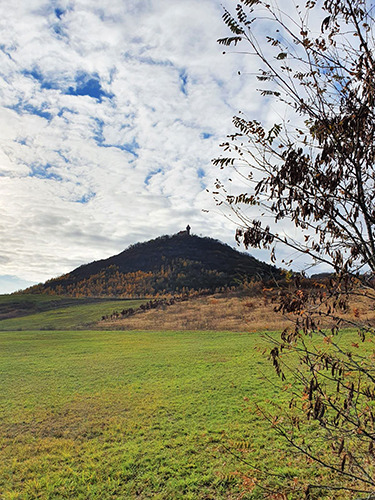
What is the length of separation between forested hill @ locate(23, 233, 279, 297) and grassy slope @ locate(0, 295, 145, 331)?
19.0 meters

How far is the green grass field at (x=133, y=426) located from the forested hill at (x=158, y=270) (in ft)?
167

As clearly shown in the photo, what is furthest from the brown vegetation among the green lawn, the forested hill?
the forested hill

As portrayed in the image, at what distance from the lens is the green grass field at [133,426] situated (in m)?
6.89

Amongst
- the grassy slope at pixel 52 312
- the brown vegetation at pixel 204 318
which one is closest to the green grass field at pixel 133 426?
the brown vegetation at pixel 204 318

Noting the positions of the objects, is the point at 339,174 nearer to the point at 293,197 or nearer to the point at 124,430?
the point at 293,197

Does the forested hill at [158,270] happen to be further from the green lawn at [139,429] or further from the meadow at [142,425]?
the green lawn at [139,429]

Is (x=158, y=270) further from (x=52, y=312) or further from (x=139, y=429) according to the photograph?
(x=139, y=429)

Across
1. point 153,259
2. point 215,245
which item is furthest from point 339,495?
point 215,245

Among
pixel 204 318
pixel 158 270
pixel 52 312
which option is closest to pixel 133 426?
pixel 204 318

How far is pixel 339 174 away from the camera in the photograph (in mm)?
3496

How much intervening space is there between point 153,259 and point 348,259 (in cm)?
10516

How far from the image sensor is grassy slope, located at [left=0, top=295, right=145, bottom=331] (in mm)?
41569

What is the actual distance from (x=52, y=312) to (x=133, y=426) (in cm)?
4923

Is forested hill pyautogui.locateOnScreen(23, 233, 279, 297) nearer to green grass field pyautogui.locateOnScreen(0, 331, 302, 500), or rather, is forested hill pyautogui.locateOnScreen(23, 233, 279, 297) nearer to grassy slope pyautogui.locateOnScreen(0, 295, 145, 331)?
grassy slope pyautogui.locateOnScreen(0, 295, 145, 331)
